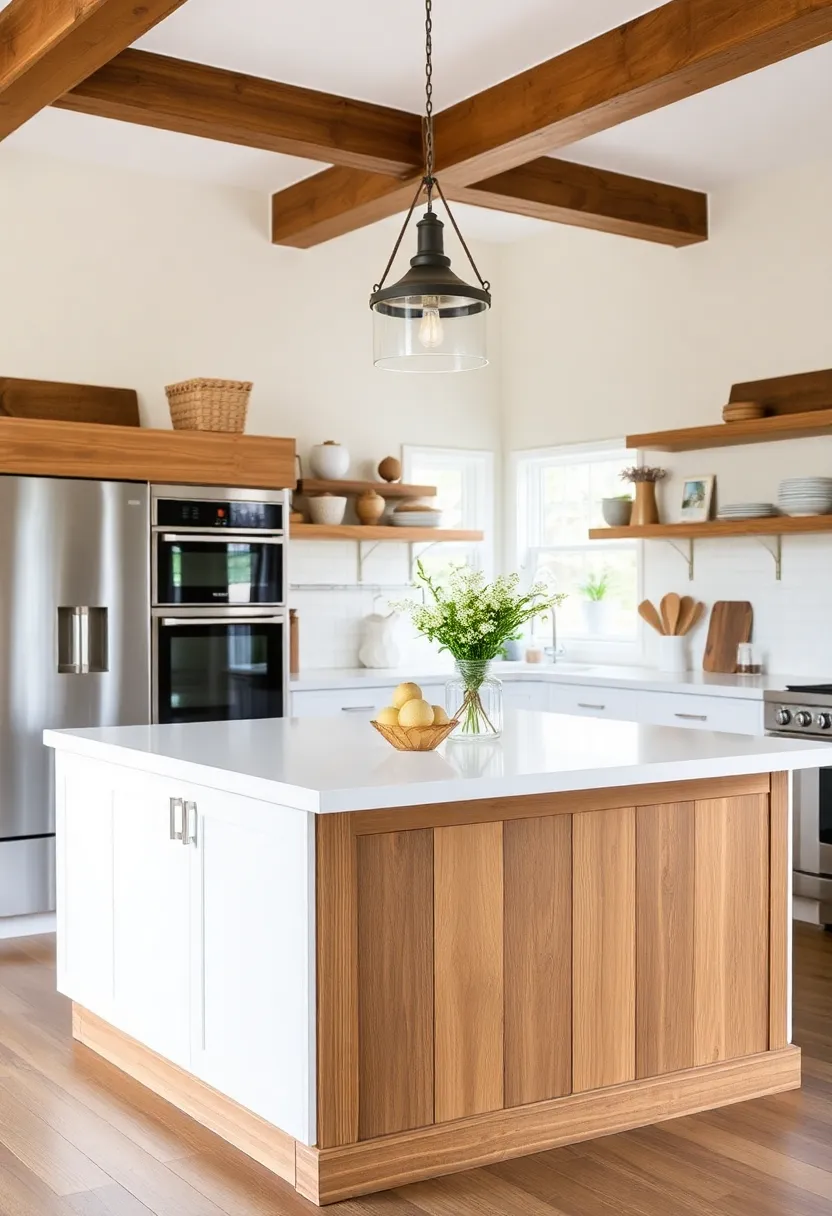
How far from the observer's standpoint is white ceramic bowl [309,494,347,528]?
6.48 m

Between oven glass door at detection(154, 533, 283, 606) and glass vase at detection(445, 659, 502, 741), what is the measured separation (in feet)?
7.16

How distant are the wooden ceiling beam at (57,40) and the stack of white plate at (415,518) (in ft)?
9.12

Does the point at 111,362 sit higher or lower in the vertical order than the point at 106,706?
higher

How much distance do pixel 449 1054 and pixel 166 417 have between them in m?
3.85

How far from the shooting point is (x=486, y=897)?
3.04 meters

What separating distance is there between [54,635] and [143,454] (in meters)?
0.79

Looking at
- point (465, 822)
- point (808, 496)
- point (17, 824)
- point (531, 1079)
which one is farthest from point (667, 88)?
point (17, 824)

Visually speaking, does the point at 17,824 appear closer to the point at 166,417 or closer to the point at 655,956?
the point at 166,417

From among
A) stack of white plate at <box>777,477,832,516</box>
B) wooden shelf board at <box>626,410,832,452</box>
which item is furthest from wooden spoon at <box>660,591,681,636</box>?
stack of white plate at <box>777,477,832,516</box>

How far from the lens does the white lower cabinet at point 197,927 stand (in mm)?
2861

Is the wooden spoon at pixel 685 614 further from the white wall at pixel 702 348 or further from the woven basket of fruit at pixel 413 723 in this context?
the woven basket of fruit at pixel 413 723

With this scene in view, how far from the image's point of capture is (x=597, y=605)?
6.97 m

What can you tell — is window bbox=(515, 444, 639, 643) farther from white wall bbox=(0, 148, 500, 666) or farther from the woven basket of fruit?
the woven basket of fruit

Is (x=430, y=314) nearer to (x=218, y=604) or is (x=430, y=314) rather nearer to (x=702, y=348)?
(x=218, y=604)
